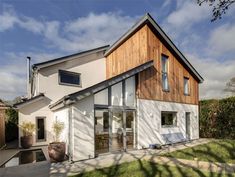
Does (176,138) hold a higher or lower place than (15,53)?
lower

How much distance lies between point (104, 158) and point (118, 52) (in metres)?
10.3

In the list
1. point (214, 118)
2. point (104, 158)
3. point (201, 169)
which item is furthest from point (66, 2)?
point (214, 118)

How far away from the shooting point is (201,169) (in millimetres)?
8797

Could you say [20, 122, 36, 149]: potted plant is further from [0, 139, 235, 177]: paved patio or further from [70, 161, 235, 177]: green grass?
[70, 161, 235, 177]: green grass

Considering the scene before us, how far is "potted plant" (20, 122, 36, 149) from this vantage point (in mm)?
15852

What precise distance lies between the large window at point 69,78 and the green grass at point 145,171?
35.2ft

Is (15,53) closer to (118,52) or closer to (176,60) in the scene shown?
(118,52)

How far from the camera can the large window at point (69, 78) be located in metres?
18.3

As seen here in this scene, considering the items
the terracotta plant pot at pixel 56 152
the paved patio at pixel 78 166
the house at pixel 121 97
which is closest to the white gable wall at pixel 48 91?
the house at pixel 121 97

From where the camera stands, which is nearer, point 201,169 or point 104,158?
point 201,169

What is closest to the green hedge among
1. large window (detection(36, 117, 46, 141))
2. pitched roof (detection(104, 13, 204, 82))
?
pitched roof (detection(104, 13, 204, 82))

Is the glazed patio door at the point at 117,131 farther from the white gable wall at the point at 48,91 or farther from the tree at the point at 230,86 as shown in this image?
the tree at the point at 230,86

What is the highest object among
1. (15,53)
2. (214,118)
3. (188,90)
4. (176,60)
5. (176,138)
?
(15,53)

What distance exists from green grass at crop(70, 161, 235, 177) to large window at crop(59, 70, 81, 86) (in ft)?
35.2
